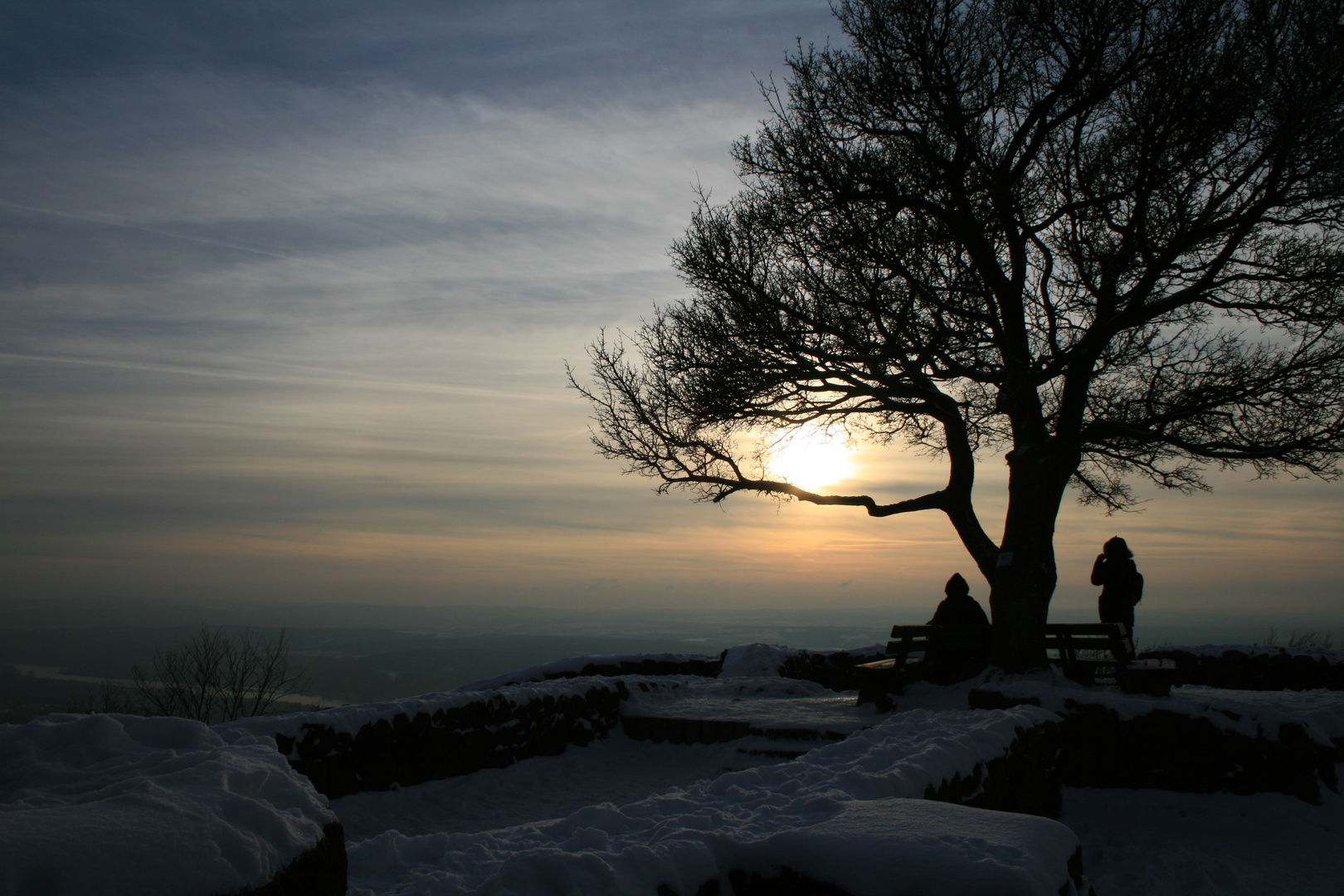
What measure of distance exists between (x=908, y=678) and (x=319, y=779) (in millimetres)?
6496

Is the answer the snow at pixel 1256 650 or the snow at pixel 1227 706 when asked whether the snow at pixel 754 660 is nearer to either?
the snow at pixel 1227 706

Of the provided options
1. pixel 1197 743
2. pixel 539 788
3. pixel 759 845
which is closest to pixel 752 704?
pixel 539 788

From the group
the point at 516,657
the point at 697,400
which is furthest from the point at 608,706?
the point at 516,657

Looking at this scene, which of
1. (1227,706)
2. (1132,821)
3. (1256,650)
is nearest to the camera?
(1132,821)

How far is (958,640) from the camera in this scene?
1003 centimetres

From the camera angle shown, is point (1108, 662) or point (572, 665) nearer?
point (1108, 662)

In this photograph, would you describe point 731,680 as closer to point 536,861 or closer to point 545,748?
point 545,748

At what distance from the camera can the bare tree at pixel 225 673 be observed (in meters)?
16.6

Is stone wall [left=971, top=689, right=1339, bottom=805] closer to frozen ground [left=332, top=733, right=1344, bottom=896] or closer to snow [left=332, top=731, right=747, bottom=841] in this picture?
frozen ground [left=332, top=733, right=1344, bottom=896]

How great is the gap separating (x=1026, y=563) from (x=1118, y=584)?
100 inches

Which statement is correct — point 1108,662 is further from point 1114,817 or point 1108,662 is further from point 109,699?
point 109,699

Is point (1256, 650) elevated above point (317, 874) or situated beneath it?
elevated above

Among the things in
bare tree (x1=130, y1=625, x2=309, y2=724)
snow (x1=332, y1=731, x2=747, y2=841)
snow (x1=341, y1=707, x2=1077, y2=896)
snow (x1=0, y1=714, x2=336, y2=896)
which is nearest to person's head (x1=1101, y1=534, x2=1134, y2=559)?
snow (x1=332, y1=731, x2=747, y2=841)

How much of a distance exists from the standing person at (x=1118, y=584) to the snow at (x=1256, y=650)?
2.79 m
